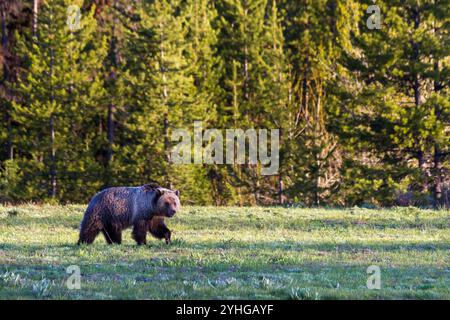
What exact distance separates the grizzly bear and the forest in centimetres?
1695

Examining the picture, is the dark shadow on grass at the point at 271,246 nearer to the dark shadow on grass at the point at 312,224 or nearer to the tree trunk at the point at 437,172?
the dark shadow on grass at the point at 312,224

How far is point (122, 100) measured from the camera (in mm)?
36875

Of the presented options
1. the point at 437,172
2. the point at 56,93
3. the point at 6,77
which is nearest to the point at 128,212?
the point at 437,172

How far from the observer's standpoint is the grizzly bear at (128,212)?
1536cm

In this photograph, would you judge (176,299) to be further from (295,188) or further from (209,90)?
(209,90)

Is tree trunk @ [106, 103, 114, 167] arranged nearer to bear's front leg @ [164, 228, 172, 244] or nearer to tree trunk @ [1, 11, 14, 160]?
tree trunk @ [1, 11, 14, 160]

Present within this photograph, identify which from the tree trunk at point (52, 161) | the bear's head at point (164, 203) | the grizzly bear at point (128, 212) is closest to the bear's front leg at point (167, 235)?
the grizzly bear at point (128, 212)

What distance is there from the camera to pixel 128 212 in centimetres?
1554

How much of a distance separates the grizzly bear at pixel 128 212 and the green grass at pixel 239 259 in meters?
0.32

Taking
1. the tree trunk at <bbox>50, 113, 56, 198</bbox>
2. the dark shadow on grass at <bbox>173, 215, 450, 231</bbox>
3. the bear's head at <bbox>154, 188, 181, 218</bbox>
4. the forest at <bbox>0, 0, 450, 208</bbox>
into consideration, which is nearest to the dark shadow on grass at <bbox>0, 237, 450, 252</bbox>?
the bear's head at <bbox>154, 188, 181, 218</bbox>

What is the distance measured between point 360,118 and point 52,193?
45.9 ft
